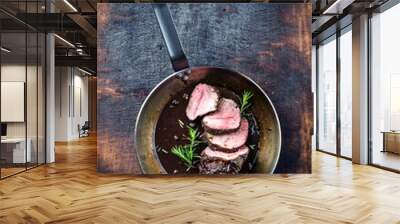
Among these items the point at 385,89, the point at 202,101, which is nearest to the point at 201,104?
the point at 202,101

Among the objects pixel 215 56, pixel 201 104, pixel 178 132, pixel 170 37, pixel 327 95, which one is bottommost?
pixel 178 132

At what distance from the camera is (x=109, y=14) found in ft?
20.2

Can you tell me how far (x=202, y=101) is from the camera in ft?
19.7

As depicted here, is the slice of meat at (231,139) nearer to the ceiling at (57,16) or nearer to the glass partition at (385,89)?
the ceiling at (57,16)

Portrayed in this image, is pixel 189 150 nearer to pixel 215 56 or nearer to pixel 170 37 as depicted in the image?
pixel 215 56

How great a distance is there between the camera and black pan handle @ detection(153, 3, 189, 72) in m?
6.10

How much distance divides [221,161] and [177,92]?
4.31ft

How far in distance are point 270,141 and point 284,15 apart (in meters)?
2.06

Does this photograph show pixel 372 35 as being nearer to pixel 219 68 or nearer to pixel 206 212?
pixel 219 68

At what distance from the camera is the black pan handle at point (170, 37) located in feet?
20.0

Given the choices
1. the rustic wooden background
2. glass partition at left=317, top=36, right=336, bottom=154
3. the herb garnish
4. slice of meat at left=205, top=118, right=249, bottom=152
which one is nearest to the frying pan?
the rustic wooden background

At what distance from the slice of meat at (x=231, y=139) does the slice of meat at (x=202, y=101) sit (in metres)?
0.39

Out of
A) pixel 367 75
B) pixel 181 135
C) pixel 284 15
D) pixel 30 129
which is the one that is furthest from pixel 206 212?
pixel 367 75

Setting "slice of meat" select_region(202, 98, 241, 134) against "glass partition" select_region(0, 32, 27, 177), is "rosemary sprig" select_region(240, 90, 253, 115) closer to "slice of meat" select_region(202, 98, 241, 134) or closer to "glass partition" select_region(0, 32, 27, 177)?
"slice of meat" select_region(202, 98, 241, 134)
